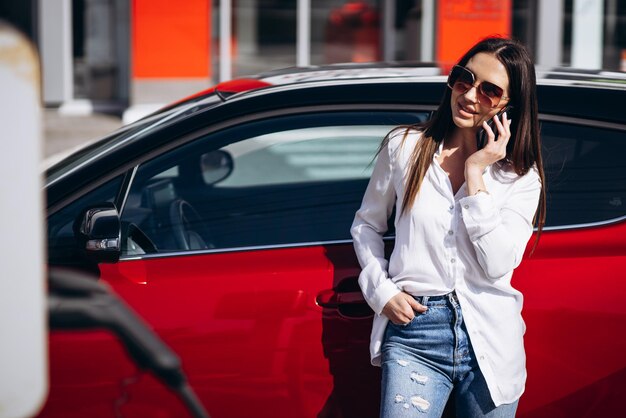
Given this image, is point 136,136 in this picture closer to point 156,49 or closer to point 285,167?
point 285,167

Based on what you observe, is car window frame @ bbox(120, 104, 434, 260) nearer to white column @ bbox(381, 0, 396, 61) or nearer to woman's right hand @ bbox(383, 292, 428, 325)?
woman's right hand @ bbox(383, 292, 428, 325)

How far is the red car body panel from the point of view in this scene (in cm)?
278

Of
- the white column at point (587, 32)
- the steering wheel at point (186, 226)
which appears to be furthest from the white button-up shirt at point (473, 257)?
the white column at point (587, 32)

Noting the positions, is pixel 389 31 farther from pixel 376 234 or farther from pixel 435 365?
pixel 435 365

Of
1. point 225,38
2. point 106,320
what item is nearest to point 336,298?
point 106,320

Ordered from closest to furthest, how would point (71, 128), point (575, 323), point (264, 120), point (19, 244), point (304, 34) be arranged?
point (19, 244)
point (575, 323)
point (264, 120)
point (71, 128)
point (304, 34)

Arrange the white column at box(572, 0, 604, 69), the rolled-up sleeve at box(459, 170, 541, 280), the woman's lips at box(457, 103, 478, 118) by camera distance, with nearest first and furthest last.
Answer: the rolled-up sleeve at box(459, 170, 541, 280) < the woman's lips at box(457, 103, 478, 118) < the white column at box(572, 0, 604, 69)

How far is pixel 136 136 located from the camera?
3.04m

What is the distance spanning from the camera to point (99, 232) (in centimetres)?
269

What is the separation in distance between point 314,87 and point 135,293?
0.83m

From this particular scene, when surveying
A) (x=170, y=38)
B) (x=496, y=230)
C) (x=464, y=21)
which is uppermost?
(x=464, y=21)

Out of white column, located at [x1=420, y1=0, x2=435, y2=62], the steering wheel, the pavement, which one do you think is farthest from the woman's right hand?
white column, located at [x1=420, y1=0, x2=435, y2=62]

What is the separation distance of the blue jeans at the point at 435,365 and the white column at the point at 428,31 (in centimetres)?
1021

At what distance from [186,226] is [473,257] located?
1.22 meters
